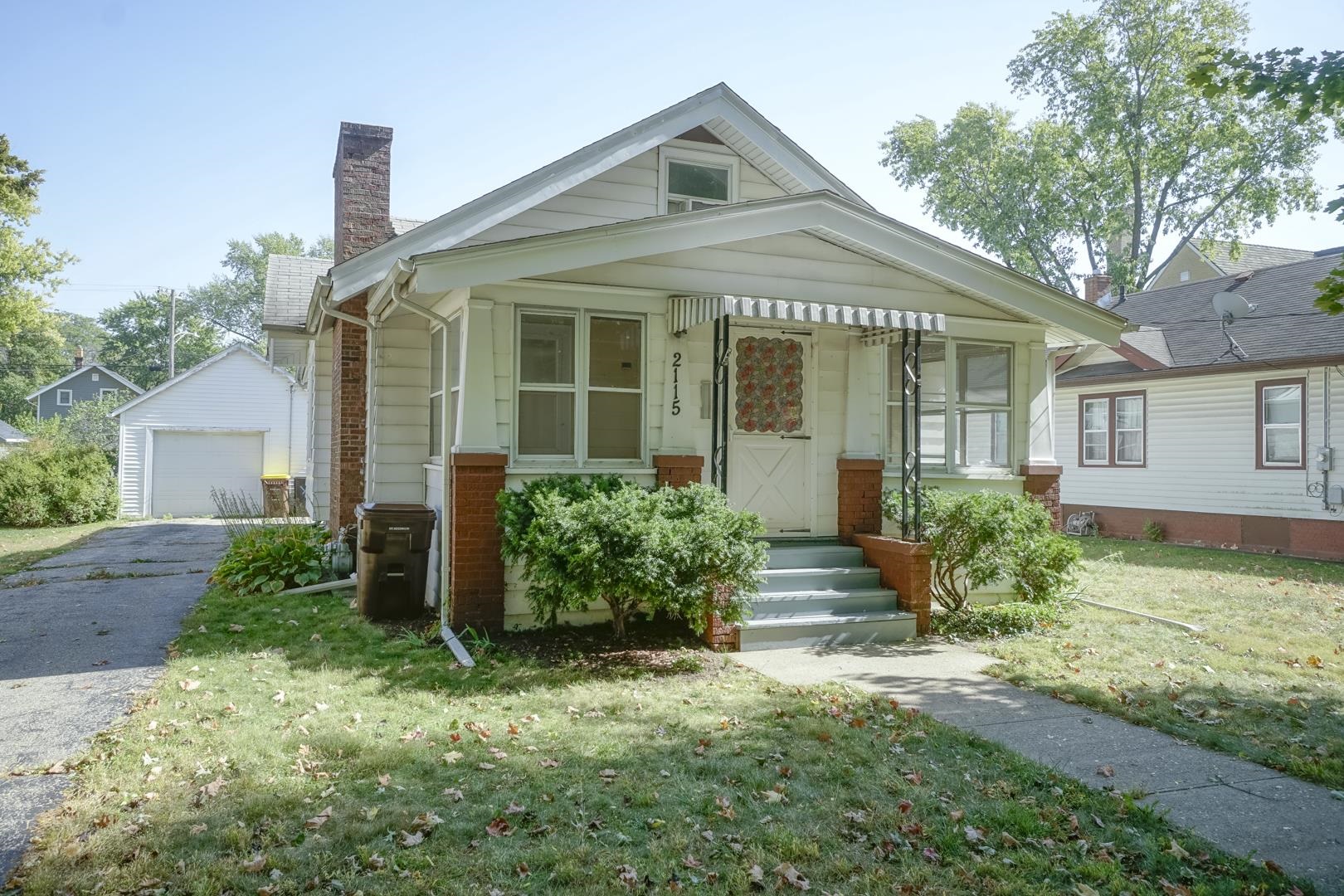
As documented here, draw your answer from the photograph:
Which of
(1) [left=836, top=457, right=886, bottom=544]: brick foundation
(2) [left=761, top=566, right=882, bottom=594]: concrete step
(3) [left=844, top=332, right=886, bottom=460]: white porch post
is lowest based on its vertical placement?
(2) [left=761, top=566, right=882, bottom=594]: concrete step

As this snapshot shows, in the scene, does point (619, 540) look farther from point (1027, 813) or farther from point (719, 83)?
point (719, 83)

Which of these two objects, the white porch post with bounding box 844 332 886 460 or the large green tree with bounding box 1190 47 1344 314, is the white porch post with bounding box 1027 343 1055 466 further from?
the large green tree with bounding box 1190 47 1344 314

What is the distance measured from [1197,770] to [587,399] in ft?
17.5

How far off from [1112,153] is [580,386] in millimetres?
27629

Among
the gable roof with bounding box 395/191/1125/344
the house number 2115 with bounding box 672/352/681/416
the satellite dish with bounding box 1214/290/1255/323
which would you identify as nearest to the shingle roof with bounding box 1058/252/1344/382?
the satellite dish with bounding box 1214/290/1255/323

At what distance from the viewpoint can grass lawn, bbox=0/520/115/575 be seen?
1305 cm

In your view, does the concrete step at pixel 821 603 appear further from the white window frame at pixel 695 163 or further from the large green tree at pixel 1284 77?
the white window frame at pixel 695 163

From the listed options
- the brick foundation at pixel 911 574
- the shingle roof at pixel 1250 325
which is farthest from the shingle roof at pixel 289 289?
the shingle roof at pixel 1250 325

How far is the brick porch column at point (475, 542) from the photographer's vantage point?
24.3 feet

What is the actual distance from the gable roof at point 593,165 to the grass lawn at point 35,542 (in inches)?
298

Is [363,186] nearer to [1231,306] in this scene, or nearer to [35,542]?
[35,542]

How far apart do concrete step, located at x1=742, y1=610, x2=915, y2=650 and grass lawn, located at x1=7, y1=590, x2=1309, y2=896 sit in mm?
1266

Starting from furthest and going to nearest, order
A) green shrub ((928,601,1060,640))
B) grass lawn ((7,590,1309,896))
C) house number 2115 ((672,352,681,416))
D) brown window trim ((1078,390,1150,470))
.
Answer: brown window trim ((1078,390,1150,470)) → green shrub ((928,601,1060,640)) → house number 2115 ((672,352,681,416)) → grass lawn ((7,590,1309,896))

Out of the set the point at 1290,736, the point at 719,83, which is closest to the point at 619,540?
the point at 1290,736
